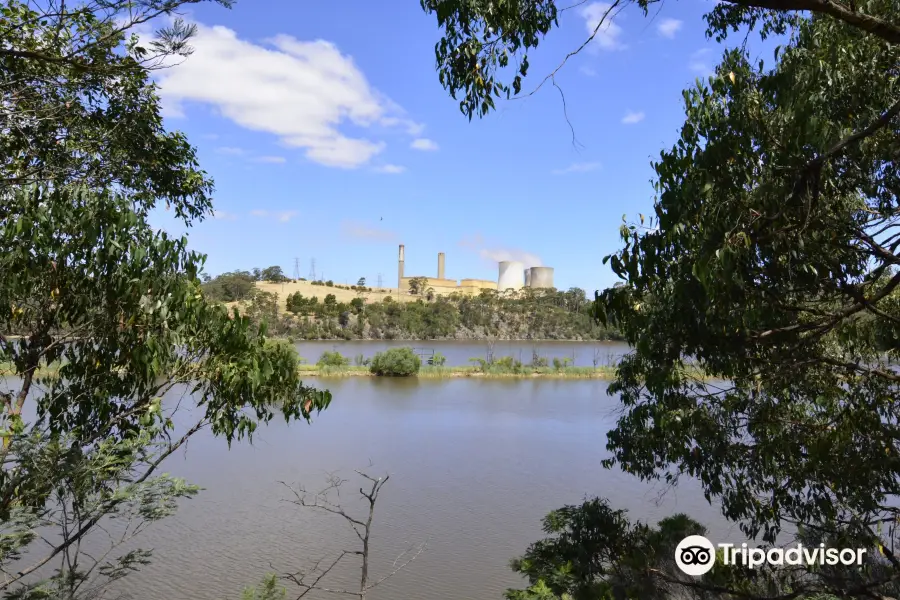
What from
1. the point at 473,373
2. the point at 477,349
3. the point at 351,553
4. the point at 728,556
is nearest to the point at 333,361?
the point at 473,373

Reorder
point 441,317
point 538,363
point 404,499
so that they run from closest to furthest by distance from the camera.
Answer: point 404,499, point 538,363, point 441,317

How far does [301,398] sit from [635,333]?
149 centimetres

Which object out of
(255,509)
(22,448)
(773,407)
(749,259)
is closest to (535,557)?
(773,407)

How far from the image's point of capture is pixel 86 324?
2.74m

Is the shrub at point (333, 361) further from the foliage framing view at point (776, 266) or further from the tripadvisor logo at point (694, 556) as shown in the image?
the foliage framing view at point (776, 266)

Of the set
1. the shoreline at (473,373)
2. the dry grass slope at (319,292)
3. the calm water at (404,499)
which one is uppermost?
the dry grass slope at (319,292)

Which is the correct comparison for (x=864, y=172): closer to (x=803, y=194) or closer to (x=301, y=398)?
(x=803, y=194)

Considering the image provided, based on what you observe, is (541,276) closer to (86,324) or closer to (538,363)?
(538,363)

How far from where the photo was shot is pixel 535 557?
4809mm

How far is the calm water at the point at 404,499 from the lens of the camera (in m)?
5.96

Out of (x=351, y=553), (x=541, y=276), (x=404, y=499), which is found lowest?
(x=404, y=499)

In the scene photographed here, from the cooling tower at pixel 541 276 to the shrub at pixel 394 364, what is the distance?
2030cm

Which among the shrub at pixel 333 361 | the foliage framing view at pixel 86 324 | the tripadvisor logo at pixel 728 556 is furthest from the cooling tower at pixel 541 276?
the foliage framing view at pixel 86 324

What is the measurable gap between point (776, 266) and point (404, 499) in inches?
245
